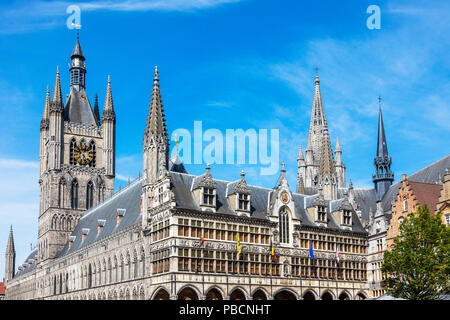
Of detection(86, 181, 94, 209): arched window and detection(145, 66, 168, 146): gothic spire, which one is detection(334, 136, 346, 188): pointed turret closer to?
detection(86, 181, 94, 209): arched window

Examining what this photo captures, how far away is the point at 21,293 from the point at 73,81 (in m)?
48.2

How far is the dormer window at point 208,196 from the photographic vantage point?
207ft

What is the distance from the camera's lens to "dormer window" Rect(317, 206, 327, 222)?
72875 millimetres

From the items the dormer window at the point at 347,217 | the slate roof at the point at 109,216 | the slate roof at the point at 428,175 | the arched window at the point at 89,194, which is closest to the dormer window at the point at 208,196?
the slate roof at the point at 109,216

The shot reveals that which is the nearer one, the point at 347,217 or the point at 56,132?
the point at 347,217

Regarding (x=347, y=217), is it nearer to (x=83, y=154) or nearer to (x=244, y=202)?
(x=244, y=202)

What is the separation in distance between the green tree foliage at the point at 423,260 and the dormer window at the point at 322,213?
19.2 meters

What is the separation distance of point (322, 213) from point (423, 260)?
72.8 ft

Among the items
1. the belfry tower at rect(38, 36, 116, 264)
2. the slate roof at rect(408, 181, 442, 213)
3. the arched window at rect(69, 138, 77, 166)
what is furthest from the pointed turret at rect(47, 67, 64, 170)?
the slate roof at rect(408, 181, 442, 213)

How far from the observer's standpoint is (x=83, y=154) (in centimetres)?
11581

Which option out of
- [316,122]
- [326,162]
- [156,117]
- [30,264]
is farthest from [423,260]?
[30,264]

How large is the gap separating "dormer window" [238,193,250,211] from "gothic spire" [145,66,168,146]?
1124cm
